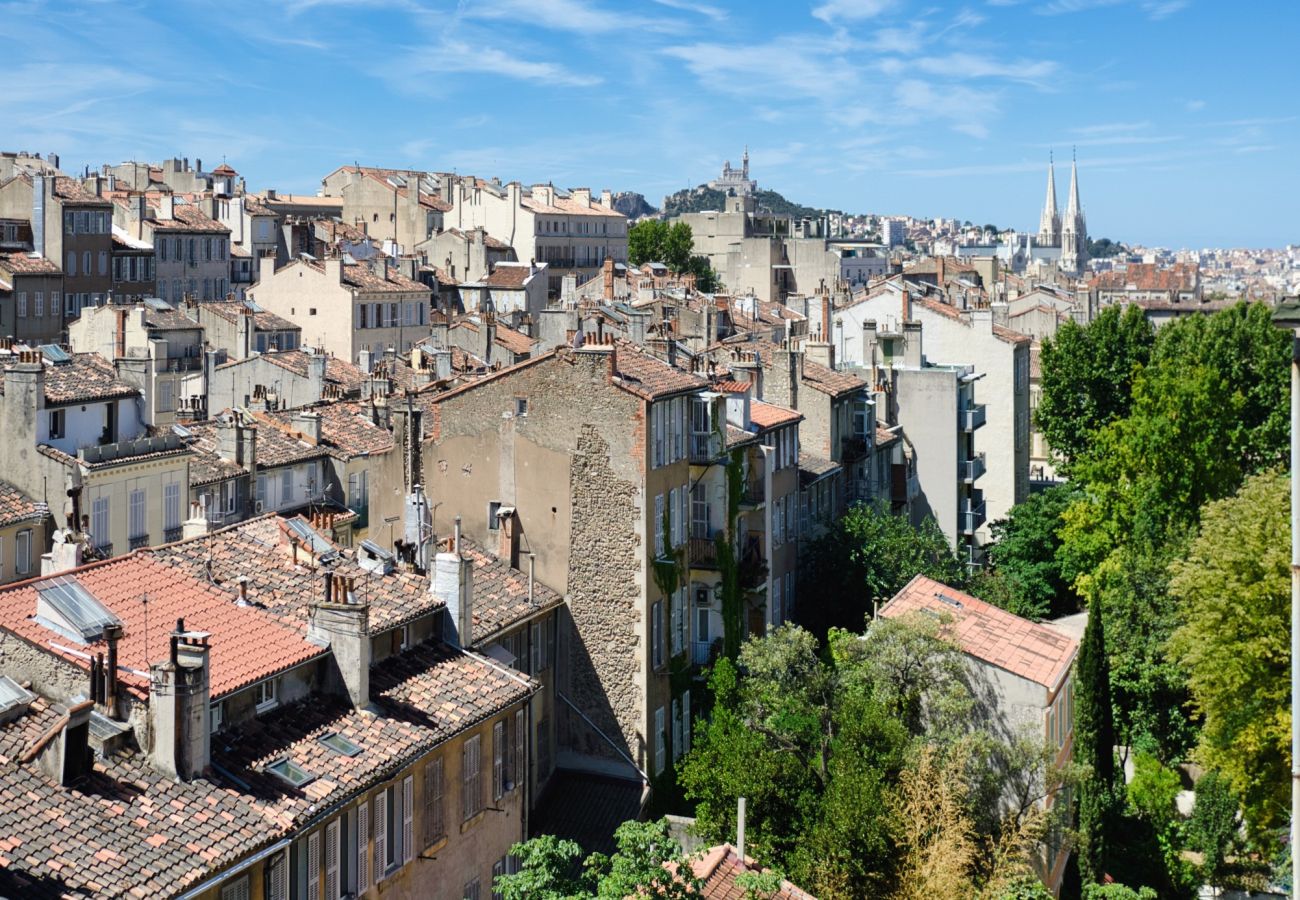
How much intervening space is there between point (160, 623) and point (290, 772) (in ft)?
10.4

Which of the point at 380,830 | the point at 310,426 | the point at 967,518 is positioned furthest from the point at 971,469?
the point at 380,830

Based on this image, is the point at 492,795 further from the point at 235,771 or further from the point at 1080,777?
the point at 1080,777

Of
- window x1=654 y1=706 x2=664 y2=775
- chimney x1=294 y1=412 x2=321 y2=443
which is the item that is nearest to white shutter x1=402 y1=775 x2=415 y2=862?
window x1=654 y1=706 x2=664 y2=775

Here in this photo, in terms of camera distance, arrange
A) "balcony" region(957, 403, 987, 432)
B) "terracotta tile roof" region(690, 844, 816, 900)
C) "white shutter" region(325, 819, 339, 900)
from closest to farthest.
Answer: "white shutter" region(325, 819, 339, 900) < "terracotta tile roof" region(690, 844, 816, 900) < "balcony" region(957, 403, 987, 432)

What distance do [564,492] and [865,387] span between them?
64.1ft

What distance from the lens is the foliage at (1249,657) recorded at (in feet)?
118

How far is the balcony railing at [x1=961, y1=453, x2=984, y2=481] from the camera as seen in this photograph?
192 feet

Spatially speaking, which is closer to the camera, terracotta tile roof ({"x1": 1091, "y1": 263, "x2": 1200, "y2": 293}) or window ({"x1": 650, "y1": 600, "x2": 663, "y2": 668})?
window ({"x1": 650, "y1": 600, "x2": 663, "y2": 668})

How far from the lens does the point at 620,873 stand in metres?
20.0

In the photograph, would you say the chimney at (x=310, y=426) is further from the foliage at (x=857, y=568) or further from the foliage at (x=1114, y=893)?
the foliage at (x=1114, y=893)

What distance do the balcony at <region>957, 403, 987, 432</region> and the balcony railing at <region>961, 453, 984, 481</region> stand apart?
1062 mm

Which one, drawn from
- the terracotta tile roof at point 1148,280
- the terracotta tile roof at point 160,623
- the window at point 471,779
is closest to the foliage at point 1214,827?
the window at point 471,779

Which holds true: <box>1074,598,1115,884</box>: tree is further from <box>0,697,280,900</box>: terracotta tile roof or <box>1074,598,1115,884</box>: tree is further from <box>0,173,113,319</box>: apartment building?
<box>0,173,113,319</box>: apartment building

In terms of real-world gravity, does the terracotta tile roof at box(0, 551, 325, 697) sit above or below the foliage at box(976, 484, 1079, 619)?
above
